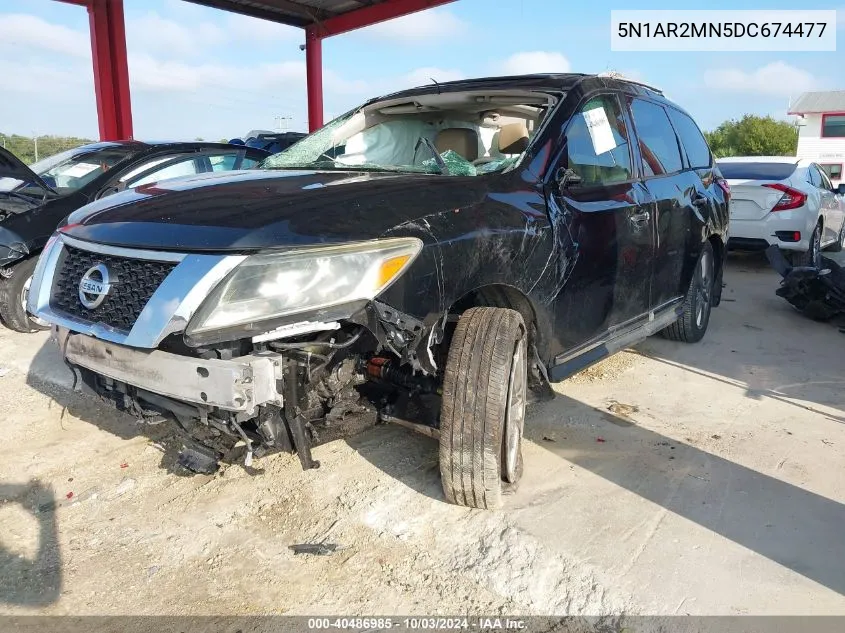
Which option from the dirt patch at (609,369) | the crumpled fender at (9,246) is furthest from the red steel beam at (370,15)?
the dirt patch at (609,369)

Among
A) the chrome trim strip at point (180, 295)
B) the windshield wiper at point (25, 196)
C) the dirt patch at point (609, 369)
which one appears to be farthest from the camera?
the windshield wiper at point (25, 196)

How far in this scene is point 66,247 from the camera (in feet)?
8.75

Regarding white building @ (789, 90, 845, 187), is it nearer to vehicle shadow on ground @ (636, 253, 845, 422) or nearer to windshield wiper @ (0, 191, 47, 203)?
vehicle shadow on ground @ (636, 253, 845, 422)

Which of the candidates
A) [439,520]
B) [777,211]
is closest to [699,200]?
[439,520]

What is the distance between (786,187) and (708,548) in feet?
22.6

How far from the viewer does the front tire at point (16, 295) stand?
545 centimetres

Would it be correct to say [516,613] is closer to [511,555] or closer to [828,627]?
[511,555]

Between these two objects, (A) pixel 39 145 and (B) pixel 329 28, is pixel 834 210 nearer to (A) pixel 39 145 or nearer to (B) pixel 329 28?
(B) pixel 329 28

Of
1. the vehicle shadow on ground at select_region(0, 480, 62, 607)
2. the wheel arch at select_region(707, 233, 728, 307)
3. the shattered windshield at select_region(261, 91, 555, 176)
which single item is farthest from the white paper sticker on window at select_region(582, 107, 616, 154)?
the vehicle shadow on ground at select_region(0, 480, 62, 607)

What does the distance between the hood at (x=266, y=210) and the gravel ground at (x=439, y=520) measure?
1.15m

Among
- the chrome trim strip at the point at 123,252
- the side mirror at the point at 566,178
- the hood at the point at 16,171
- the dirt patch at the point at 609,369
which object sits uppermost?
the hood at the point at 16,171

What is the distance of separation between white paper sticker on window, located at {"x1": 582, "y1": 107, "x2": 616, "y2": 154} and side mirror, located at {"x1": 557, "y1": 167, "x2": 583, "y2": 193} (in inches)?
18.1

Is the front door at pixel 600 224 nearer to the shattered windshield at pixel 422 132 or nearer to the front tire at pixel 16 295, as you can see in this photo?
the shattered windshield at pixel 422 132

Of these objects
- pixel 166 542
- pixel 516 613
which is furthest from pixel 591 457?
pixel 166 542
